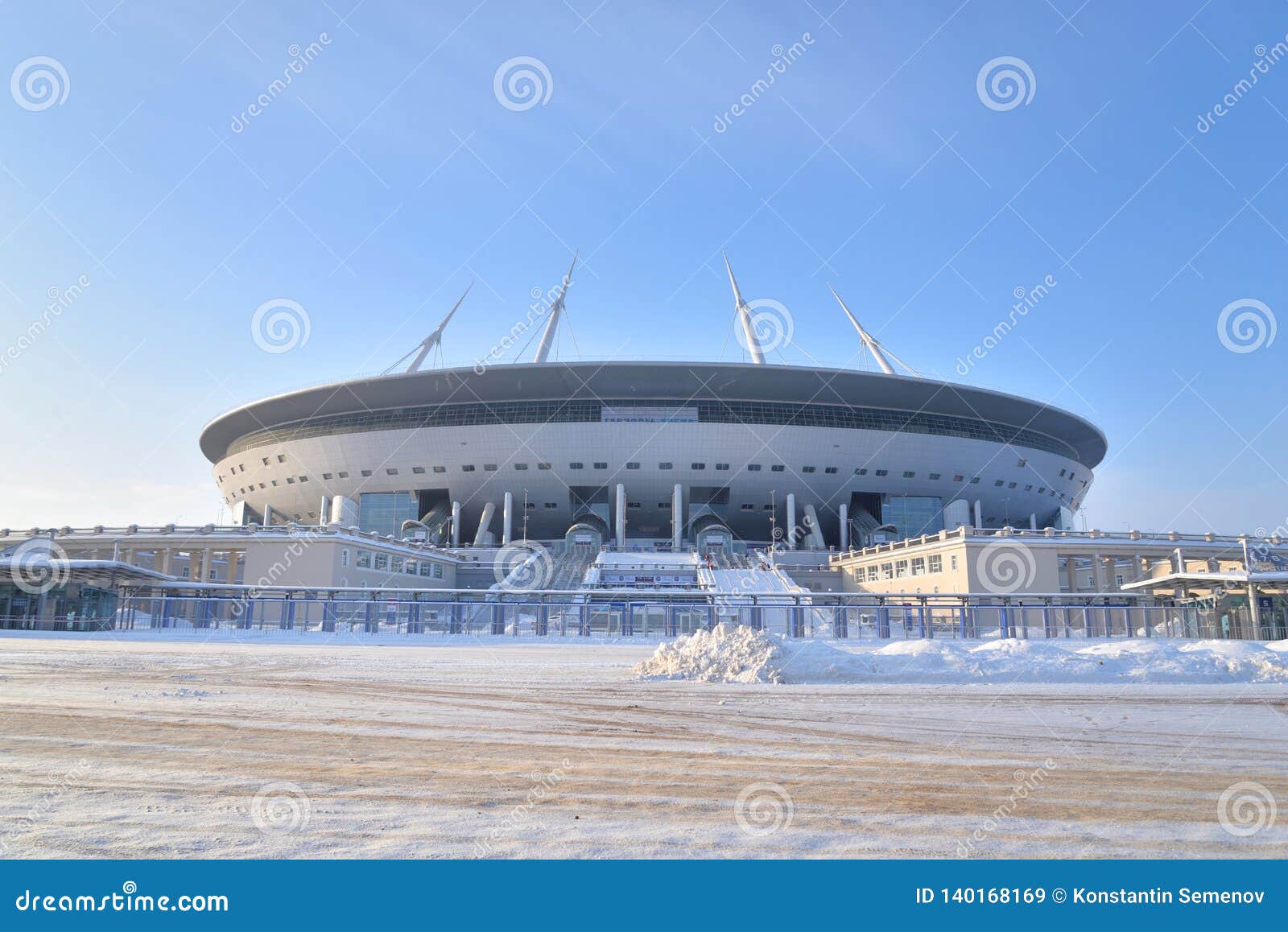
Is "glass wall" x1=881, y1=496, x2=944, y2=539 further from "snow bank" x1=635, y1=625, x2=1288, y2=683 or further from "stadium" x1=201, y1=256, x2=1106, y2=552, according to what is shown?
"snow bank" x1=635, y1=625, x2=1288, y2=683

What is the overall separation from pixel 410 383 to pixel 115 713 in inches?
2321

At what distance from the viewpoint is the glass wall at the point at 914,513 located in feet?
238

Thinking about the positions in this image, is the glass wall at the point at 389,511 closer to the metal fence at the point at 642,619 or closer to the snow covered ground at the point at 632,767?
the metal fence at the point at 642,619

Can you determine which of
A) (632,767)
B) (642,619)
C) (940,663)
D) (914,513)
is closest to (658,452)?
(914,513)

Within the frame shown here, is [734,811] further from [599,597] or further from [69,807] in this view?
[599,597]

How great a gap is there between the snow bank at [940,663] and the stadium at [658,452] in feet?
161

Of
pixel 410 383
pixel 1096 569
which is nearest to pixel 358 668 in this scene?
pixel 1096 569

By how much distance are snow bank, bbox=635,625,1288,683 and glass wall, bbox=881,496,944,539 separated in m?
55.1

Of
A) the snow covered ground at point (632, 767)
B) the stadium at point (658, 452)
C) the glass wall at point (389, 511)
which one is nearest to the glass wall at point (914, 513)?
the stadium at point (658, 452)

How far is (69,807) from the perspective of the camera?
6391 mm

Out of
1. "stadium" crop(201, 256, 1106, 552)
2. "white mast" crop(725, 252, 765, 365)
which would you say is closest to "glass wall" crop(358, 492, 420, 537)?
"stadium" crop(201, 256, 1106, 552)

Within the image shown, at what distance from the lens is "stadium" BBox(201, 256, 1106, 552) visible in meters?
68.4

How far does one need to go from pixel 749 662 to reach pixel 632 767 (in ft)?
27.5

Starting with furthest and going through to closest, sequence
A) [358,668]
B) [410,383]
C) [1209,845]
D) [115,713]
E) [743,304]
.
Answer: [743,304] < [410,383] < [358,668] < [115,713] < [1209,845]
